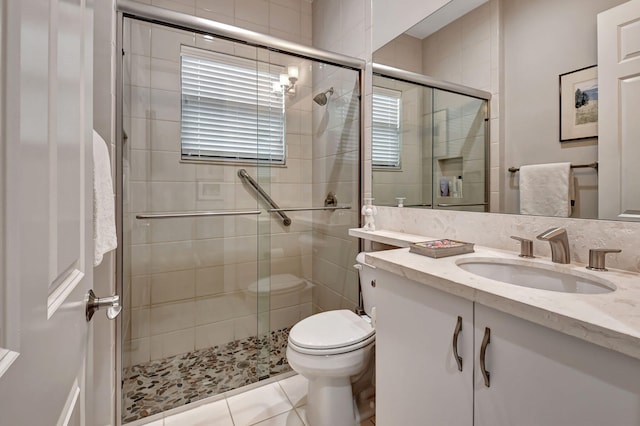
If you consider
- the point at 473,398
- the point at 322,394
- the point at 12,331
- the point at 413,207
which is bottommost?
the point at 322,394

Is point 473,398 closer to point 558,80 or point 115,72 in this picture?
point 558,80

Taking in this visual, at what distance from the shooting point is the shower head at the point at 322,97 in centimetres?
206

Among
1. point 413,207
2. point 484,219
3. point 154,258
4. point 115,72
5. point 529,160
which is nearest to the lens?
point 529,160

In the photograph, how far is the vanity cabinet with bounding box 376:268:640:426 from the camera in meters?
0.53

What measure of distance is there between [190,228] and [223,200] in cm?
26

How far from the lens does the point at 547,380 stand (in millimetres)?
593

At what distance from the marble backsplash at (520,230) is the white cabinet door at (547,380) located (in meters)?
0.49

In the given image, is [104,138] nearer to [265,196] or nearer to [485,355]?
[265,196]

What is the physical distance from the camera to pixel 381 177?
6.01ft

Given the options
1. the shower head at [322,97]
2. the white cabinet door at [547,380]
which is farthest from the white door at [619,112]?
the shower head at [322,97]

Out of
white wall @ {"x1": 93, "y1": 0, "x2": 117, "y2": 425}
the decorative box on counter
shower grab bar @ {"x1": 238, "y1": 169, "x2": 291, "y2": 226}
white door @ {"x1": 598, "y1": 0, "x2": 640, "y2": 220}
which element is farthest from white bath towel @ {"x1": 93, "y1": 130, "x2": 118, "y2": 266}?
white door @ {"x1": 598, "y1": 0, "x2": 640, "y2": 220}

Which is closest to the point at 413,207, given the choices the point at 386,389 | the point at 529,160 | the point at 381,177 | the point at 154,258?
the point at 381,177

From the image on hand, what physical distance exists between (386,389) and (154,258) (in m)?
1.44

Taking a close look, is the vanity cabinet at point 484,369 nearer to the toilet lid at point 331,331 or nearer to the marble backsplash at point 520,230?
the toilet lid at point 331,331
